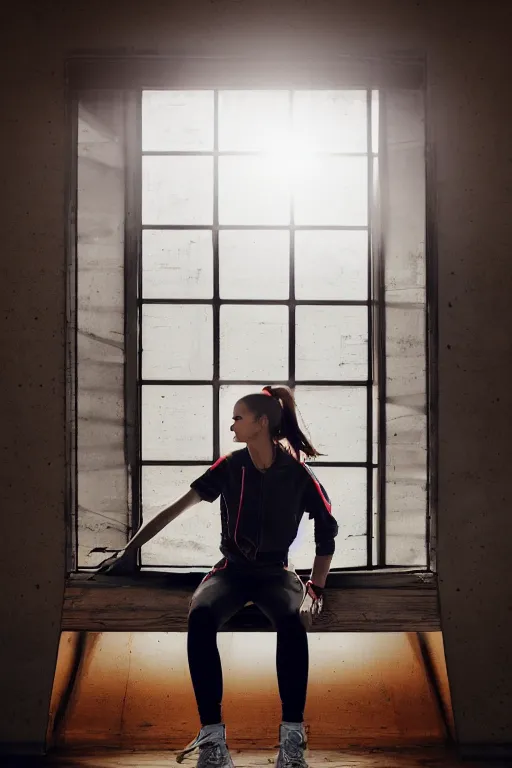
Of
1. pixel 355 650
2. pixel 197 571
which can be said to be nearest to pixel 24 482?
pixel 197 571

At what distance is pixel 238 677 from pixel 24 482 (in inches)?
45.1

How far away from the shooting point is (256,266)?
282 centimetres

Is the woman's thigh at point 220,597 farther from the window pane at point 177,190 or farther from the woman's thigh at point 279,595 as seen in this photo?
the window pane at point 177,190

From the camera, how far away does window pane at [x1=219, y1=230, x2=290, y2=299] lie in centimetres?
281

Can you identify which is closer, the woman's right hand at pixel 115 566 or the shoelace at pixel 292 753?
the shoelace at pixel 292 753

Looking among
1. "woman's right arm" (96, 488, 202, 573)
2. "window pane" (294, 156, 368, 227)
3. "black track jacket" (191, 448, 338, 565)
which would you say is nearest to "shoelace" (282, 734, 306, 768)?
"black track jacket" (191, 448, 338, 565)

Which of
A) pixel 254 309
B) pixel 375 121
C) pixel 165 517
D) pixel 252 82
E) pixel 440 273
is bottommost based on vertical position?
pixel 165 517

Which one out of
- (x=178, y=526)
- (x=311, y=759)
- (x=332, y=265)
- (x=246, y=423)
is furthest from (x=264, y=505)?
(x=332, y=265)

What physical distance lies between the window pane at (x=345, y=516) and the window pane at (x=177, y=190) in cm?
117

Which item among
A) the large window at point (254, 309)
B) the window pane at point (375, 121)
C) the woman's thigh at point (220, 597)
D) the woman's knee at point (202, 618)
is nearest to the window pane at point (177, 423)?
the large window at point (254, 309)

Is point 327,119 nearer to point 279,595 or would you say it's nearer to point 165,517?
point 165,517

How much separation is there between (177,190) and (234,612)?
66.2 inches

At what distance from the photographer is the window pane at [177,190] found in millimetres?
2787

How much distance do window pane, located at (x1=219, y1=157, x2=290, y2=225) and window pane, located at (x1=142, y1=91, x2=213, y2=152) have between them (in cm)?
14
